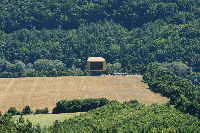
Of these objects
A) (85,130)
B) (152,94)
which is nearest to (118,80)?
(152,94)

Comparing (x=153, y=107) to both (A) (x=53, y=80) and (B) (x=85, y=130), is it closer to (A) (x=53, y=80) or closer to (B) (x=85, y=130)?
(B) (x=85, y=130)

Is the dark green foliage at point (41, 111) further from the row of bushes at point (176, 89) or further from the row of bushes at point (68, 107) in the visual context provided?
the row of bushes at point (176, 89)

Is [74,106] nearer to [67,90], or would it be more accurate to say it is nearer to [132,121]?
[132,121]

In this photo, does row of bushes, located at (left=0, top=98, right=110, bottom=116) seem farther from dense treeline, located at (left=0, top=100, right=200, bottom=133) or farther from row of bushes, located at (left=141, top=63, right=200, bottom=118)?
row of bushes, located at (left=141, top=63, right=200, bottom=118)

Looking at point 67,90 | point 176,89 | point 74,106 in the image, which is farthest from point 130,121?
point 67,90

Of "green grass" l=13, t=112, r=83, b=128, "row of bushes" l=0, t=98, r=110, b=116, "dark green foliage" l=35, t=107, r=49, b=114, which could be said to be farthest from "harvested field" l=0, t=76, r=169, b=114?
"green grass" l=13, t=112, r=83, b=128
